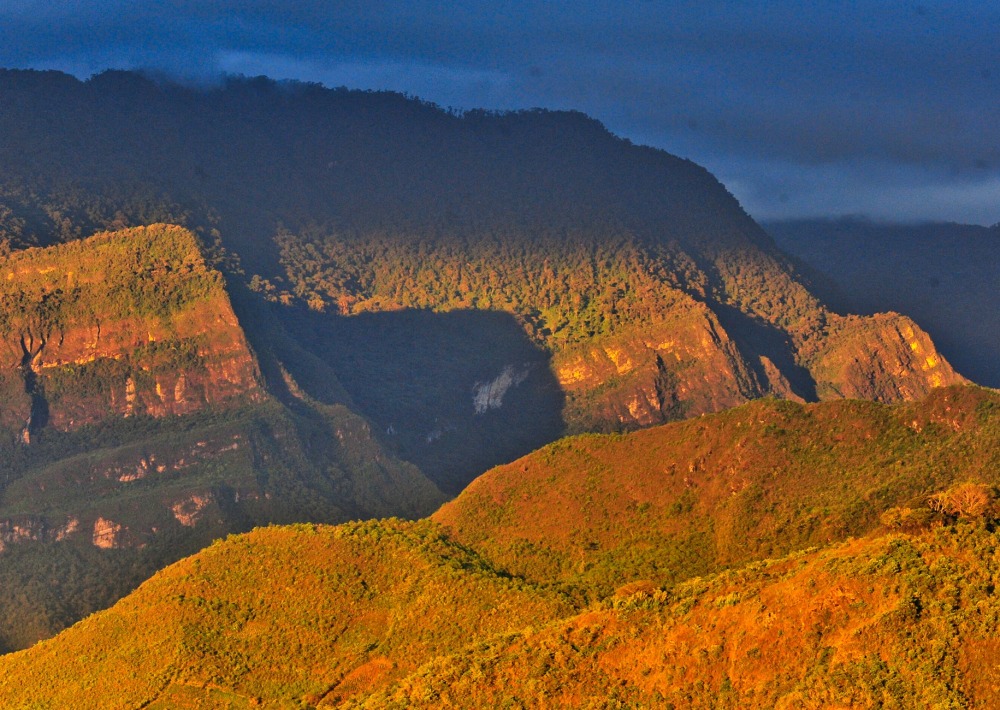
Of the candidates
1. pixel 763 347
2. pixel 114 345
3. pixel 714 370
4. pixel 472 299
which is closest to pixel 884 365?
pixel 763 347

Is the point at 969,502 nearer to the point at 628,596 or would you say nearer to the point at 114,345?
the point at 628,596

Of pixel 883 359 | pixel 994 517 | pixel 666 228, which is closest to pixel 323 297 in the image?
pixel 666 228

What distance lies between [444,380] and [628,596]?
374 feet

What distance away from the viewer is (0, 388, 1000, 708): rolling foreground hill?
4216 centimetres

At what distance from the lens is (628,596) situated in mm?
50562

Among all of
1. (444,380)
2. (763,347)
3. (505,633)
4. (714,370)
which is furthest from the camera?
(763,347)

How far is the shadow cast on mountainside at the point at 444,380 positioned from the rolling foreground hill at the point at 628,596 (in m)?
76.0

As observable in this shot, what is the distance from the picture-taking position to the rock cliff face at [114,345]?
124 meters

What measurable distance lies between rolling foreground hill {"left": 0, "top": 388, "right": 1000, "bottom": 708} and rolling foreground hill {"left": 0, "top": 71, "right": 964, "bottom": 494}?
69557mm

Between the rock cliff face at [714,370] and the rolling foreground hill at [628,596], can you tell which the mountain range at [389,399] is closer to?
the rolling foreground hill at [628,596]

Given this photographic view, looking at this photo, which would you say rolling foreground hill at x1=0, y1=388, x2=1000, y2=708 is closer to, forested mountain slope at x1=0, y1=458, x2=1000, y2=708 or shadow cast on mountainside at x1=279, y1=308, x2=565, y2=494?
forested mountain slope at x1=0, y1=458, x2=1000, y2=708

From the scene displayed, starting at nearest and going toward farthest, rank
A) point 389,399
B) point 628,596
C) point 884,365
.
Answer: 1. point 628,596
2. point 389,399
3. point 884,365

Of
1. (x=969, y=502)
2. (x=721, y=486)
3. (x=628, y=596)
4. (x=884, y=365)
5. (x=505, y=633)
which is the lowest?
(x=884, y=365)

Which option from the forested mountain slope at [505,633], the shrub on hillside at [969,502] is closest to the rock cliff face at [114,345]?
the forested mountain slope at [505,633]
